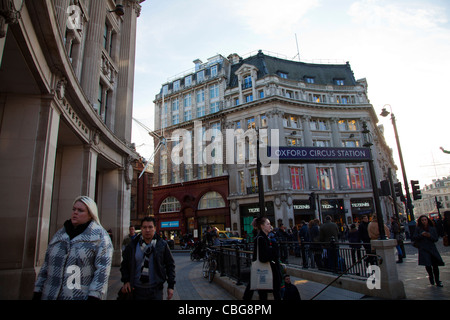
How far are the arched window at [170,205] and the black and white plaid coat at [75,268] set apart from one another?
37.6 meters

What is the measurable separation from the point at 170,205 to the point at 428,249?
36.9 metres

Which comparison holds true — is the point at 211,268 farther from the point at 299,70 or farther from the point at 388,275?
the point at 299,70

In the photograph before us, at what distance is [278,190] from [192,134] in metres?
16.8

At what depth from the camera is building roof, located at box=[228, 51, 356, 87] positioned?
39375 millimetres

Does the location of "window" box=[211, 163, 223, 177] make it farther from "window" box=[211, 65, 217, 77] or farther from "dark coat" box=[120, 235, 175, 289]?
"dark coat" box=[120, 235, 175, 289]

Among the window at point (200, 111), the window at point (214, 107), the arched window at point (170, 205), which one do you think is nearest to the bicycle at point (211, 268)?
the arched window at point (170, 205)

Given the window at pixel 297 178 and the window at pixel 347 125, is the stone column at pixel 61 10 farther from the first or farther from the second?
the window at pixel 347 125

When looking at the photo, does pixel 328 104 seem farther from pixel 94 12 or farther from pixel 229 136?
pixel 94 12

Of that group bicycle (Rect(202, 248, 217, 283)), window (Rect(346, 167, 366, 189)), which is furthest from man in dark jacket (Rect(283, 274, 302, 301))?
window (Rect(346, 167, 366, 189))

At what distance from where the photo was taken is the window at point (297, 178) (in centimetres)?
3356

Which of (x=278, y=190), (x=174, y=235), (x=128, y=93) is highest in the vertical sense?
(x=128, y=93)

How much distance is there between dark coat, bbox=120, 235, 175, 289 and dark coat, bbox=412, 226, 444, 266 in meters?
7.06
